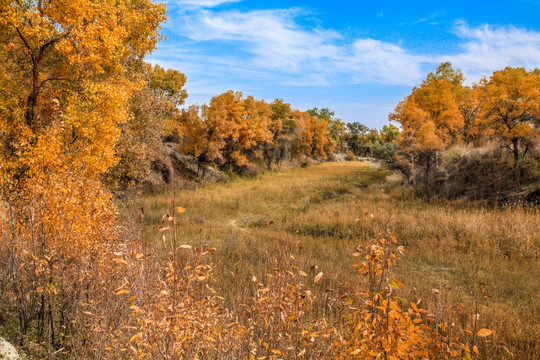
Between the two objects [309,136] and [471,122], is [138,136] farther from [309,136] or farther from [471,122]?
[309,136]

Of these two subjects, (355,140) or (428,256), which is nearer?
(428,256)

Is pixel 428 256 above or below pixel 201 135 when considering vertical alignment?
below

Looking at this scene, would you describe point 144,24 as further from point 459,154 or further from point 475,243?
point 459,154

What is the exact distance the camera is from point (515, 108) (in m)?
19.3

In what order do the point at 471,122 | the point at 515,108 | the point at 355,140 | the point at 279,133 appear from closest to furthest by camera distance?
the point at 515,108 → the point at 471,122 → the point at 279,133 → the point at 355,140

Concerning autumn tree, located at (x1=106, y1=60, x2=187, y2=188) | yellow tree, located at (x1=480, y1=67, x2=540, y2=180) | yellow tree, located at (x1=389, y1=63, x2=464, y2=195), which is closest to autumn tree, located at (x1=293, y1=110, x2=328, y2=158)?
yellow tree, located at (x1=389, y1=63, x2=464, y2=195)

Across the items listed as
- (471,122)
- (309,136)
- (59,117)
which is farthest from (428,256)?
(309,136)

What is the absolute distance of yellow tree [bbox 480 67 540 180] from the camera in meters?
18.6

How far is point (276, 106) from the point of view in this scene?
50.0 meters

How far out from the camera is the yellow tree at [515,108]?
18.6 meters

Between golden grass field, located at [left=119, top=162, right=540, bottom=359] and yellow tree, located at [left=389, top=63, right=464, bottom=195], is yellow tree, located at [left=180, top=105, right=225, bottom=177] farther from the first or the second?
yellow tree, located at [left=389, top=63, right=464, bottom=195]

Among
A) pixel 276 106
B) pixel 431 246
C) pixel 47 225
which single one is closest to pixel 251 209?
pixel 431 246

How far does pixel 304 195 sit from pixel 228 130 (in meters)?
11.0

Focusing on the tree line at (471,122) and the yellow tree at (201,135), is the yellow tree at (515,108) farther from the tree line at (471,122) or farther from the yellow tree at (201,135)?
the yellow tree at (201,135)
